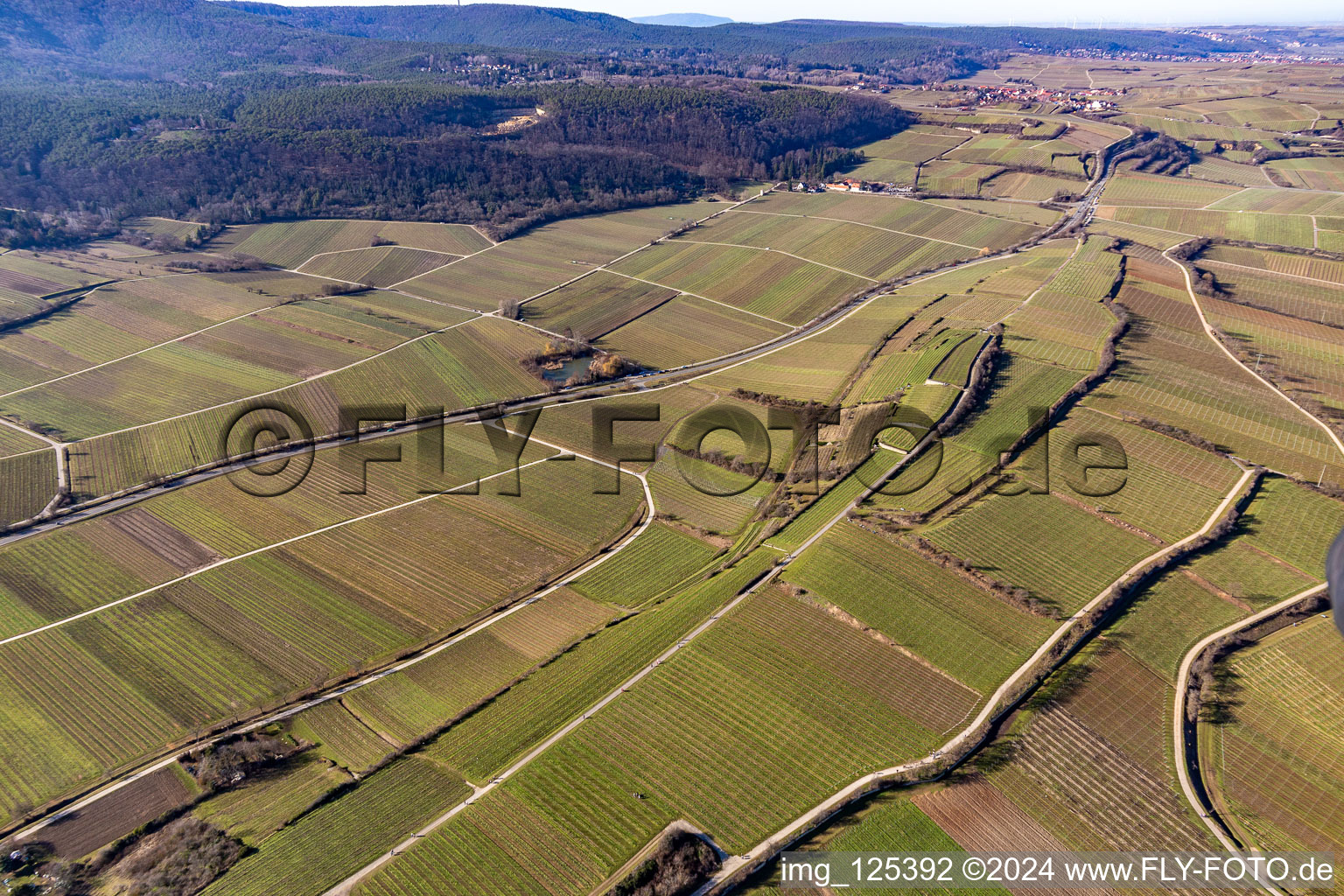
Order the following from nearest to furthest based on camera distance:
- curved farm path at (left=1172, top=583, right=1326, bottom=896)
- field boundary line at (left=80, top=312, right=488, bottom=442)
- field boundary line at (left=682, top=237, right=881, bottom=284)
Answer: curved farm path at (left=1172, top=583, right=1326, bottom=896) → field boundary line at (left=80, top=312, right=488, bottom=442) → field boundary line at (left=682, top=237, right=881, bottom=284)

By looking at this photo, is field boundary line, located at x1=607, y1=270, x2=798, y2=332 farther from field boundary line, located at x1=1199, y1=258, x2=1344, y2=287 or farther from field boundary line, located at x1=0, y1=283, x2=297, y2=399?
field boundary line, located at x1=1199, y1=258, x2=1344, y2=287

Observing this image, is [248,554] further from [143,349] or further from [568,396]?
[143,349]

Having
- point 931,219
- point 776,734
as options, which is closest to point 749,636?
point 776,734

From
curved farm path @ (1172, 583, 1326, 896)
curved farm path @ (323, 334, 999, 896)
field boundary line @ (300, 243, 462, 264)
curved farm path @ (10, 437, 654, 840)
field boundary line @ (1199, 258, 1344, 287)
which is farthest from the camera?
field boundary line @ (300, 243, 462, 264)

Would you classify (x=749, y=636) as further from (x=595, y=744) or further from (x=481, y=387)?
(x=481, y=387)

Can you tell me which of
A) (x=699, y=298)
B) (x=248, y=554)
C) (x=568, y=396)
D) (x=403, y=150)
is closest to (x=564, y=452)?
(x=568, y=396)

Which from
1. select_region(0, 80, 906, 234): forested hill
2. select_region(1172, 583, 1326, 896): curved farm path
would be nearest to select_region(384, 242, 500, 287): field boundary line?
select_region(0, 80, 906, 234): forested hill

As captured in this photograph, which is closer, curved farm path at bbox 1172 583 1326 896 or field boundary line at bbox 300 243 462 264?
curved farm path at bbox 1172 583 1326 896
